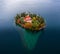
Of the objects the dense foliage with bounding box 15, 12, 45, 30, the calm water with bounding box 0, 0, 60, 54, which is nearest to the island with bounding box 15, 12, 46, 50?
the dense foliage with bounding box 15, 12, 45, 30

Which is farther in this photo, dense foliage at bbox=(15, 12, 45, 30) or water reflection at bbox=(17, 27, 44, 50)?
dense foliage at bbox=(15, 12, 45, 30)

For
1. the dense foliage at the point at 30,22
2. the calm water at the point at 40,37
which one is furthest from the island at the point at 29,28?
the calm water at the point at 40,37

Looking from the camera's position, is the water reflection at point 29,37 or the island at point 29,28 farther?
the island at point 29,28

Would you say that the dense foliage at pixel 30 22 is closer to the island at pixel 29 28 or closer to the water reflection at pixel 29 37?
the island at pixel 29 28

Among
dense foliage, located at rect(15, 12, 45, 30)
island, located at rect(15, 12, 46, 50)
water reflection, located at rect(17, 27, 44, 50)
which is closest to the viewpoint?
water reflection, located at rect(17, 27, 44, 50)

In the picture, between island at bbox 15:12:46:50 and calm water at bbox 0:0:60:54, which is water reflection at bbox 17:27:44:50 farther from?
calm water at bbox 0:0:60:54

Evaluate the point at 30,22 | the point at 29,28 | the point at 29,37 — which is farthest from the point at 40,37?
the point at 30,22

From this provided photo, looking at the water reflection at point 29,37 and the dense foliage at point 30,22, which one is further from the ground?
the dense foliage at point 30,22

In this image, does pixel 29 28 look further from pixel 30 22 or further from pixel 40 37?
pixel 40 37
